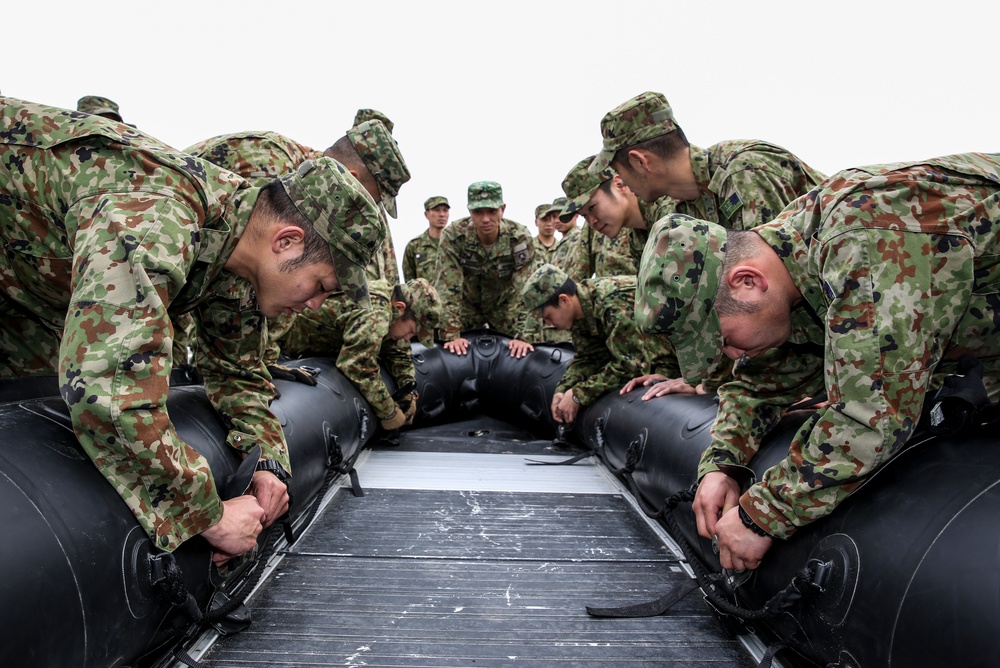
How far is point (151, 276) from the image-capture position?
4.24 feet

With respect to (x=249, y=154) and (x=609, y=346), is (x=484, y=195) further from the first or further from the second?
(x=249, y=154)

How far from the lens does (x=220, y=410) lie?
2002 mm

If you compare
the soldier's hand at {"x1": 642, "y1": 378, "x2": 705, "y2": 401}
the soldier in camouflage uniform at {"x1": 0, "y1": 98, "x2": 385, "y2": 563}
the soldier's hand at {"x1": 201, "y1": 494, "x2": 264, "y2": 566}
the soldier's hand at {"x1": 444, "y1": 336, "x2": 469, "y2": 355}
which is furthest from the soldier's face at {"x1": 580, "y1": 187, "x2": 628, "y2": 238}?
the soldier's hand at {"x1": 201, "y1": 494, "x2": 264, "y2": 566}

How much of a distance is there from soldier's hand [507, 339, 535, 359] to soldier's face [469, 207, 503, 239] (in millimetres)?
1011

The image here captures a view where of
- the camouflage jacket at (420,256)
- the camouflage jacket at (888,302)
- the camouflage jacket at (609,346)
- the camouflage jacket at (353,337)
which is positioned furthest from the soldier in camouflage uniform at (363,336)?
the camouflage jacket at (420,256)

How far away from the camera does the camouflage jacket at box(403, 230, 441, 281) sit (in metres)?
7.63

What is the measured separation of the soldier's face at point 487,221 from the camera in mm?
5516

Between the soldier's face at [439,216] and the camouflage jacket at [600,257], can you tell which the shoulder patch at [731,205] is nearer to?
the camouflage jacket at [600,257]

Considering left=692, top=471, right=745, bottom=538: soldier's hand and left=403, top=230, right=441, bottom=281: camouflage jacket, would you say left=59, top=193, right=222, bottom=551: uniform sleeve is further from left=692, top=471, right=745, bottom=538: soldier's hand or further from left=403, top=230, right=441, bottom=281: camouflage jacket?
left=403, top=230, right=441, bottom=281: camouflage jacket

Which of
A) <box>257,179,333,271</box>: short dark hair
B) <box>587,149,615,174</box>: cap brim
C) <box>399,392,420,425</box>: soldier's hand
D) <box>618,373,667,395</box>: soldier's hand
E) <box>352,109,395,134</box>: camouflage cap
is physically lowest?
<box>399,392,420,425</box>: soldier's hand

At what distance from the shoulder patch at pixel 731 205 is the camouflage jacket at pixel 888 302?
117cm

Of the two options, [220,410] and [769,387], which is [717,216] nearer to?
[769,387]

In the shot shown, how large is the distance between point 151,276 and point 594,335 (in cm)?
285

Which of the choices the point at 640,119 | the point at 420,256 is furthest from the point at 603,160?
the point at 420,256
